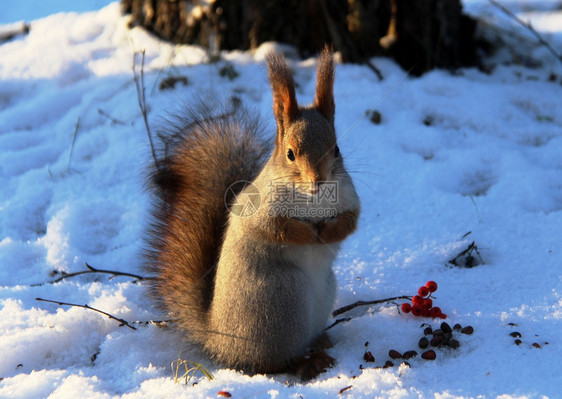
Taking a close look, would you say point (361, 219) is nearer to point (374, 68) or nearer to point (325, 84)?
point (325, 84)

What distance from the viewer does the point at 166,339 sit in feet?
5.87

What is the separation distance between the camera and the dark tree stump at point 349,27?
10.2ft

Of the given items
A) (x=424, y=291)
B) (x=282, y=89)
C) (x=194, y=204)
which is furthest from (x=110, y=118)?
(x=424, y=291)

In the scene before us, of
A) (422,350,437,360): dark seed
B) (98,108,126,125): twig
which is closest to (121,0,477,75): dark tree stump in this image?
(98,108,126,125): twig

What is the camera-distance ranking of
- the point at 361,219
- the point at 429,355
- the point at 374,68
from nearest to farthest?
the point at 429,355, the point at 361,219, the point at 374,68

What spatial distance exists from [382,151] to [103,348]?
1.52 m

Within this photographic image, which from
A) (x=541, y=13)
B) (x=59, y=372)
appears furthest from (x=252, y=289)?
(x=541, y=13)

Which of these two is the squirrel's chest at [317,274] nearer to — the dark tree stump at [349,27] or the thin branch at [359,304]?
the thin branch at [359,304]

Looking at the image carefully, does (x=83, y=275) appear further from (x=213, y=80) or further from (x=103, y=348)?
(x=213, y=80)

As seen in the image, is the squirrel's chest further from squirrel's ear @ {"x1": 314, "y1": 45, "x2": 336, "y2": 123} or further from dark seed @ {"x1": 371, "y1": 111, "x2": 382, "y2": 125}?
dark seed @ {"x1": 371, "y1": 111, "x2": 382, "y2": 125}

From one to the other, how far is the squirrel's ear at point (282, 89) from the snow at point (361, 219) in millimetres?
297

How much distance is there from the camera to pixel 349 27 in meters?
3.14

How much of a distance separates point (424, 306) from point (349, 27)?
6.26ft
